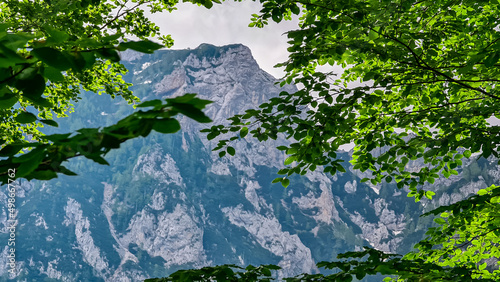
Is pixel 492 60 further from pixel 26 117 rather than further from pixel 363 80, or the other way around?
pixel 26 117

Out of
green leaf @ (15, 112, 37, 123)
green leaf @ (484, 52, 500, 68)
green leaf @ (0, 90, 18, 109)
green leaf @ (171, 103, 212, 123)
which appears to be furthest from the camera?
green leaf @ (484, 52, 500, 68)

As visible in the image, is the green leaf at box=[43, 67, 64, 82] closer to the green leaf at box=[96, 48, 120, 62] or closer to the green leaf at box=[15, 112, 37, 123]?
the green leaf at box=[96, 48, 120, 62]

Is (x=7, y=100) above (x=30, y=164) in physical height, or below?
above

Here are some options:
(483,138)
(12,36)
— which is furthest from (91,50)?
(483,138)

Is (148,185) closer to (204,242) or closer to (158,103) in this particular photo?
(204,242)

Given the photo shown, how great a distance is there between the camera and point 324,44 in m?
5.19

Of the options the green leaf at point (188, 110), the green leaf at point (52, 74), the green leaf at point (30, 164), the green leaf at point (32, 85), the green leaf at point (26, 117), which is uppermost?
the green leaf at point (52, 74)

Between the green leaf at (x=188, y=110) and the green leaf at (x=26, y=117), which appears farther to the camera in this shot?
the green leaf at (x=26, y=117)

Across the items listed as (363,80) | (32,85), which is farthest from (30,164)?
(363,80)

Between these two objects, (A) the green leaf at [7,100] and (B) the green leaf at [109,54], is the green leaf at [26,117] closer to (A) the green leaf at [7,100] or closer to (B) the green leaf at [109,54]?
(A) the green leaf at [7,100]

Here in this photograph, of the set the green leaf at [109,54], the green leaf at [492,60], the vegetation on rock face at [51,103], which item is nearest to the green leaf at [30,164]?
the vegetation on rock face at [51,103]

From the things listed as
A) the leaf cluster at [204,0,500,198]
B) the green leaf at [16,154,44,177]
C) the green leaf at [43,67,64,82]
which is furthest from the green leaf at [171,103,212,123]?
the leaf cluster at [204,0,500,198]

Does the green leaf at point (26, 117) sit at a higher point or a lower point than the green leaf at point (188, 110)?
higher

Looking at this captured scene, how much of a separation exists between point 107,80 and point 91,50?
10.2 meters
